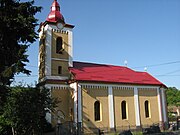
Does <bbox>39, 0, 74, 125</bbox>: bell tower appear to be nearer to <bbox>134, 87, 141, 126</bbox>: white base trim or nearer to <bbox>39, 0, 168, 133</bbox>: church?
<bbox>39, 0, 168, 133</bbox>: church

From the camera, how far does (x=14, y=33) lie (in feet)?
68.7

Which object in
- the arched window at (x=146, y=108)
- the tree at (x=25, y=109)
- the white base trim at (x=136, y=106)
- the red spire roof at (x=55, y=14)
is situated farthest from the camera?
the arched window at (x=146, y=108)

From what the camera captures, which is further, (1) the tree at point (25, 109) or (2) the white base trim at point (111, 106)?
(2) the white base trim at point (111, 106)

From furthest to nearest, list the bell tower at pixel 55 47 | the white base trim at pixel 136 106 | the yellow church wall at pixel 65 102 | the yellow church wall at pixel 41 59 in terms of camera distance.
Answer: the white base trim at pixel 136 106 < the yellow church wall at pixel 41 59 < the bell tower at pixel 55 47 < the yellow church wall at pixel 65 102

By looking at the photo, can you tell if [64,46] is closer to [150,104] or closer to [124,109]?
[124,109]

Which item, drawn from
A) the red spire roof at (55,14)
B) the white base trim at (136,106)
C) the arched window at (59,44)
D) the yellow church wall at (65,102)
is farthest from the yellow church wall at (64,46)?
the white base trim at (136,106)

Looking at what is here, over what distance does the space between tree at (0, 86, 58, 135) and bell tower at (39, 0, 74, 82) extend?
7.05 meters

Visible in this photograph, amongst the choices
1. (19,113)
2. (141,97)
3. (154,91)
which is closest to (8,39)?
(19,113)

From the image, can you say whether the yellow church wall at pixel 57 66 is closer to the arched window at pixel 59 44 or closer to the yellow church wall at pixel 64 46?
the yellow church wall at pixel 64 46

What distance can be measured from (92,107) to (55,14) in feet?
40.2

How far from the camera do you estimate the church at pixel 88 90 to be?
87.8ft

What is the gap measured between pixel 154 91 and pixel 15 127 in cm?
2024

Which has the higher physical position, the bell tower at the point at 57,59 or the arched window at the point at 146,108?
the bell tower at the point at 57,59

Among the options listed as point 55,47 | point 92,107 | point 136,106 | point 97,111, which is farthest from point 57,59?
point 136,106
